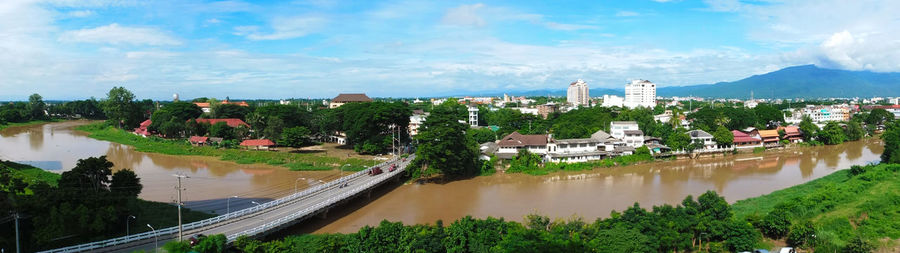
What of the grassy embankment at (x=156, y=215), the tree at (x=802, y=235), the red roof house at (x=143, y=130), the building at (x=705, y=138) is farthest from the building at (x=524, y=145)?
the red roof house at (x=143, y=130)

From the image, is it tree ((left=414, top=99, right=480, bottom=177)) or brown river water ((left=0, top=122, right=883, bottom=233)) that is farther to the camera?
tree ((left=414, top=99, right=480, bottom=177))

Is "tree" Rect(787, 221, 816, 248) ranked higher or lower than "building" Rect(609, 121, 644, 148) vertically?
lower

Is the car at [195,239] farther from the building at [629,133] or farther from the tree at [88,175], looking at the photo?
the building at [629,133]

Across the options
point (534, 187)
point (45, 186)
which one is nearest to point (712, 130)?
point (534, 187)

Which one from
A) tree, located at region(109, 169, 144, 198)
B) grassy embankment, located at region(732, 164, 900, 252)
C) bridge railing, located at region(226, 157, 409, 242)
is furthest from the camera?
tree, located at region(109, 169, 144, 198)

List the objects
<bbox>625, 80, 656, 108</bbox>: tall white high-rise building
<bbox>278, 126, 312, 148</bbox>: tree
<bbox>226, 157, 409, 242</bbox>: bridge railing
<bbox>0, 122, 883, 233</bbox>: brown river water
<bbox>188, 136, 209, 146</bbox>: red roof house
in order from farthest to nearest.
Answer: <bbox>625, 80, 656, 108</bbox>: tall white high-rise building → <bbox>188, 136, 209, 146</bbox>: red roof house → <bbox>278, 126, 312, 148</bbox>: tree → <bbox>0, 122, 883, 233</bbox>: brown river water → <bbox>226, 157, 409, 242</bbox>: bridge railing

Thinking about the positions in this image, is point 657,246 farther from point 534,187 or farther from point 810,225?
point 534,187

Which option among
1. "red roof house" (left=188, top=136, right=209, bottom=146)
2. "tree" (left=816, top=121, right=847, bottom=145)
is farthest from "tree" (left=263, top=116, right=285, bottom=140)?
"tree" (left=816, top=121, right=847, bottom=145)

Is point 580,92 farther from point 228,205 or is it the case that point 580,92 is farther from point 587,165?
point 228,205

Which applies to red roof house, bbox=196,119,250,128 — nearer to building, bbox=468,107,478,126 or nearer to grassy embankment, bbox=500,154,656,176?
building, bbox=468,107,478,126

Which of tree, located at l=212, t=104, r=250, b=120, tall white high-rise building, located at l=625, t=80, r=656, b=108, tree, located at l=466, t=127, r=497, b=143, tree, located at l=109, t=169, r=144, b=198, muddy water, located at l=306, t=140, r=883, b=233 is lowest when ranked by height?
muddy water, located at l=306, t=140, r=883, b=233
